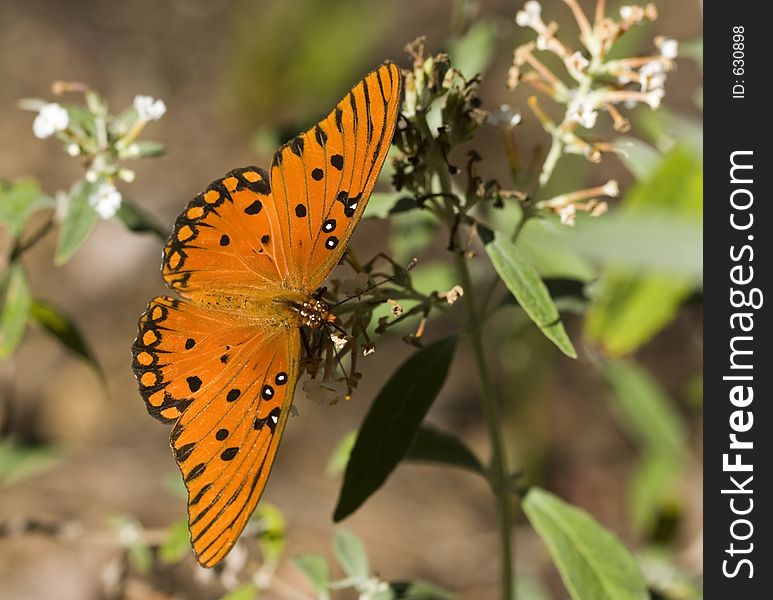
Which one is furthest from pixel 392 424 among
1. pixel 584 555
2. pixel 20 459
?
pixel 20 459

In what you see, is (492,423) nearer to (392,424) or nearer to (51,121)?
(392,424)

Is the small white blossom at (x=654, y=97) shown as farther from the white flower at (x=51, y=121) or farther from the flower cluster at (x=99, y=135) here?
the white flower at (x=51, y=121)

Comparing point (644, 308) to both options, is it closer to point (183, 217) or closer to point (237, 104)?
point (183, 217)

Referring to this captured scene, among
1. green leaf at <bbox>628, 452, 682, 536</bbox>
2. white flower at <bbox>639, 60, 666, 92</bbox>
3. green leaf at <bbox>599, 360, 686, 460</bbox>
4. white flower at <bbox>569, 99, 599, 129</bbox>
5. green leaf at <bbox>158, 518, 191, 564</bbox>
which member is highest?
white flower at <bbox>639, 60, 666, 92</bbox>

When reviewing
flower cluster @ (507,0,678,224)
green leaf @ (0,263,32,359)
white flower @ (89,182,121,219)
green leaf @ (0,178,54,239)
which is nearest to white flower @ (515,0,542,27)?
flower cluster @ (507,0,678,224)

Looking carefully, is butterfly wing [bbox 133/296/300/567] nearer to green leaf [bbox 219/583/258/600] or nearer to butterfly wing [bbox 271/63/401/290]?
butterfly wing [bbox 271/63/401/290]
